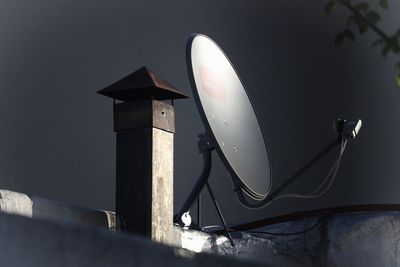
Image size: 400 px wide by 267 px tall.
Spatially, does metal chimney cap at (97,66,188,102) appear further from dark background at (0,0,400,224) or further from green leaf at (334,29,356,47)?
dark background at (0,0,400,224)

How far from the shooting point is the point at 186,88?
5.82 metres

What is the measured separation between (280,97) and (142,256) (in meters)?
4.63

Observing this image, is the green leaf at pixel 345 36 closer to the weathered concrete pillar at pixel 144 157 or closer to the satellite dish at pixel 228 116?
the satellite dish at pixel 228 116

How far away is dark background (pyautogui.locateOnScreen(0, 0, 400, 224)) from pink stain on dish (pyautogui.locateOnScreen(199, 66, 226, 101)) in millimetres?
1263

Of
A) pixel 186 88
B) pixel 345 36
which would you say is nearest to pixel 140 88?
pixel 345 36

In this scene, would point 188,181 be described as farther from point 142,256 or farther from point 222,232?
point 142,256

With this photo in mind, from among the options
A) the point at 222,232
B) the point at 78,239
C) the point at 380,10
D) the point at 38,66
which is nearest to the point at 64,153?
the point at 38,66

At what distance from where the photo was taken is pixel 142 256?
4.81ft

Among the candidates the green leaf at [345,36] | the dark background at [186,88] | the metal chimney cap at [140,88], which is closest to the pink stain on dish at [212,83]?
the metal chimney cap at [140,88]

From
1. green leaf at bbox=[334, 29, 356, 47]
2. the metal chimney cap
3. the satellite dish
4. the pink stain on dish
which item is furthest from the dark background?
the metal chimney cap

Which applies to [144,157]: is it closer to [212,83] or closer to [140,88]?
Answer: [140,88]

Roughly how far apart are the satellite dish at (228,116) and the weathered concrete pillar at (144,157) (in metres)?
0.17

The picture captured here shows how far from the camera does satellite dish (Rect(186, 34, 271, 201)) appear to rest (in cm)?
415

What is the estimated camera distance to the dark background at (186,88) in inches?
223
